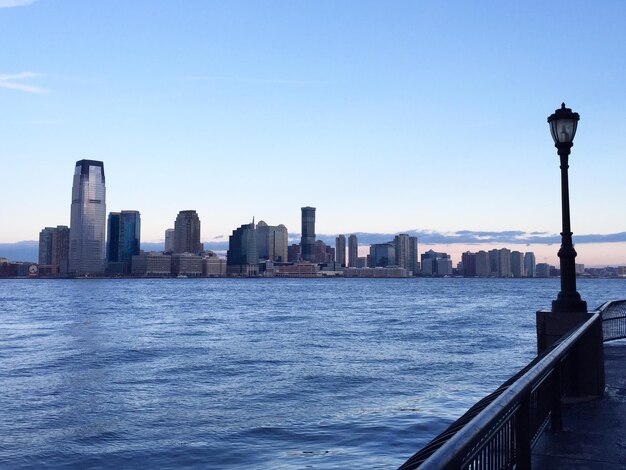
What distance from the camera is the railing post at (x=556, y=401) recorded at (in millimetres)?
7375

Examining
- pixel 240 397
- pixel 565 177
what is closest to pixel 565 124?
pixel 565 177

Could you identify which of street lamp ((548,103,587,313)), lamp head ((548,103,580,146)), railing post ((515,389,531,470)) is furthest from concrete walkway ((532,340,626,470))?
lamp head ((548,103,580,146))

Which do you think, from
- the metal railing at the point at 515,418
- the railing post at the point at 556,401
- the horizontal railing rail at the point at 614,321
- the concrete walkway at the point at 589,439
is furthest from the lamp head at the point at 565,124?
the horizontal railing rail at the point at 614,321

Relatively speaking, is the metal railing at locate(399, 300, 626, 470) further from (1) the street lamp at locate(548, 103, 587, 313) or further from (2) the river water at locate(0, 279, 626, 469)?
(2) the river water at locate(0, 279, 626, 469)

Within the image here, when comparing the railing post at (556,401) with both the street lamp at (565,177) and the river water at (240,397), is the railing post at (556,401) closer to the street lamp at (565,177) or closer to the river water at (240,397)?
the street lamp at (565,177)

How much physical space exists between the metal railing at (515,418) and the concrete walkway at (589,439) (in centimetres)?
20

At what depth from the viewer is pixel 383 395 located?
19672mm

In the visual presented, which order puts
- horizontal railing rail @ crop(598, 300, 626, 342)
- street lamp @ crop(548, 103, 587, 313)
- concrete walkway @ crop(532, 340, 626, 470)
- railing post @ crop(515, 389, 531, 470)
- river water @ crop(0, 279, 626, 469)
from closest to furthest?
railing post @ crop(515, 389, 531, 470), concrete walkway @ crop(532, 340, 626, 470), street lamp @ crop(548, 103, 587, 313), river water @ crop(0, 279, 626, 469), horizontal railing rail @ crop(598, 300, 626, 342)

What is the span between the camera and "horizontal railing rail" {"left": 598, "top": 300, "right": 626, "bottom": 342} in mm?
17531

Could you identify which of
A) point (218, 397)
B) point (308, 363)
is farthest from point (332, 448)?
point (308, 363)

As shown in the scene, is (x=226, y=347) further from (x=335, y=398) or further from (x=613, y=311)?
(x=613, y=311)

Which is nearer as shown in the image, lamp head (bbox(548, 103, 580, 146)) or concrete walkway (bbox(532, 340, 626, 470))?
concrete walkway (bbox(532, 340, 626, 470))

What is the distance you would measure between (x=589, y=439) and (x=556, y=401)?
558 mm

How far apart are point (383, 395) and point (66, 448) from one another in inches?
386
